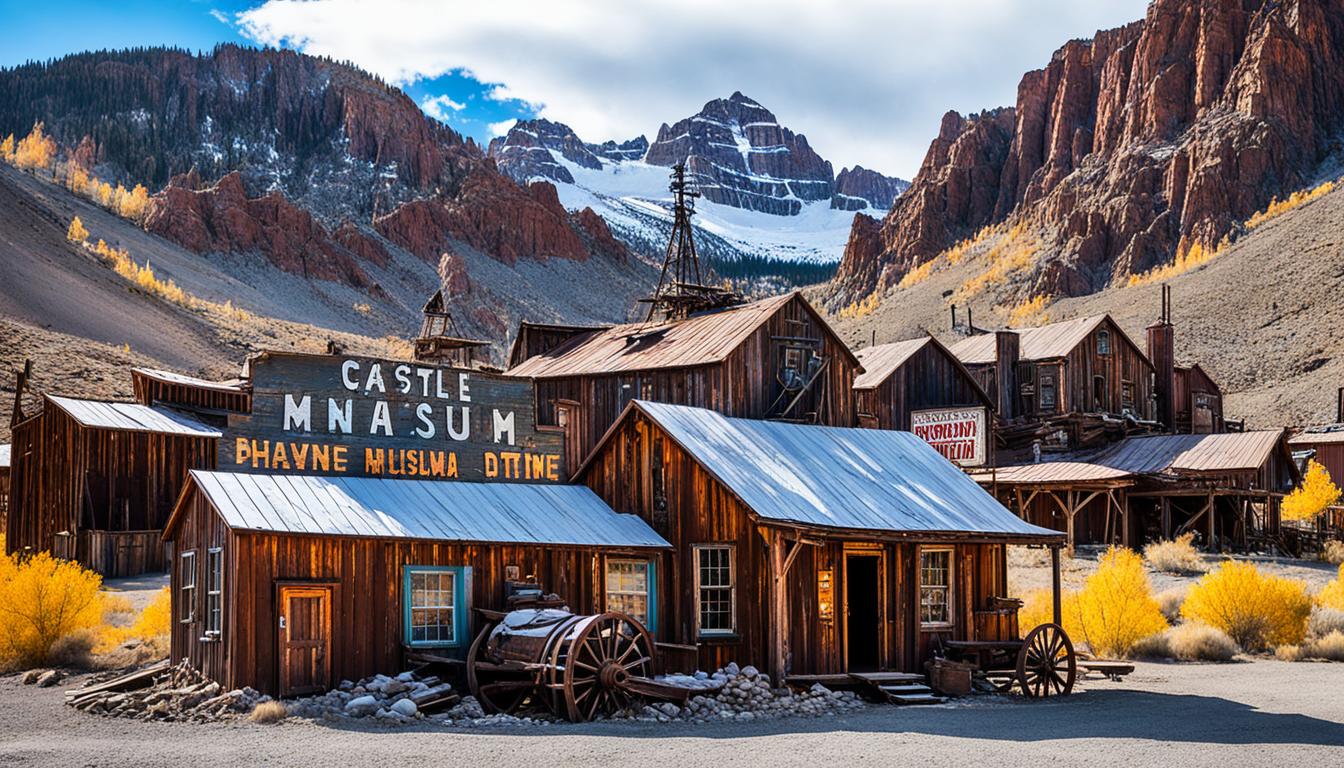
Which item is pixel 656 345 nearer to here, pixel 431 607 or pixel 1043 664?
pixel 1043 664

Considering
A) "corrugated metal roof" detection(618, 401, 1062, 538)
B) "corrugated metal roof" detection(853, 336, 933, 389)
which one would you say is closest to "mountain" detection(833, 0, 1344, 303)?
"corrugated metal roof" detection(853, 336, 933, 389)

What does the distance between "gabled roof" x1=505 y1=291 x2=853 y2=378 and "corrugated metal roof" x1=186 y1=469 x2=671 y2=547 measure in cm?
798

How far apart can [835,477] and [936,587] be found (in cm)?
257

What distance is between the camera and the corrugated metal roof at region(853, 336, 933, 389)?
139 ft

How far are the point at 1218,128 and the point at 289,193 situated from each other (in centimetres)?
8981

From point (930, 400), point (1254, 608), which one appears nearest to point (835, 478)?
point (1254, 608)

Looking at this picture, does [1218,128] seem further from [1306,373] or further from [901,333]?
[1306,373]

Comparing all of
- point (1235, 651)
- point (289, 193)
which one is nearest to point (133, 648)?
point (1235, 651)

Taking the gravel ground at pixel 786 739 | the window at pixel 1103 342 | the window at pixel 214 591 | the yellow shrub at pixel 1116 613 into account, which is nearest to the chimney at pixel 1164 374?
the window at pixel 1103 342

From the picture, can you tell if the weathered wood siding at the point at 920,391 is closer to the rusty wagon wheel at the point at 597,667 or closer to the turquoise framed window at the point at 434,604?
the turquoise framed window at the point at 434,604

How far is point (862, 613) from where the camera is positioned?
25.0 m

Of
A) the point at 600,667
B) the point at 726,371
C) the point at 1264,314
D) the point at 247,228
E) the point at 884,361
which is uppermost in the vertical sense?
the point at 247,228

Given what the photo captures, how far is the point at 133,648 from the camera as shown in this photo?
85.7ft

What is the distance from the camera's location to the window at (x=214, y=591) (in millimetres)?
19766
